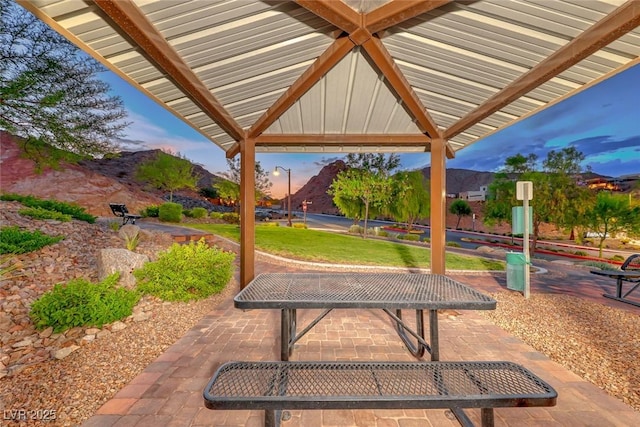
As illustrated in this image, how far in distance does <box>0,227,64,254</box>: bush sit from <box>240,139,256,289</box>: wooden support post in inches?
186

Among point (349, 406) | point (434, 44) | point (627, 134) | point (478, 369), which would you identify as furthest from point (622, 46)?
point (627, 134)

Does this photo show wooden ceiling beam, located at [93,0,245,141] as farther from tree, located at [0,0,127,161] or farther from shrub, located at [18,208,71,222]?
shrub, located at [18,208,71,222]

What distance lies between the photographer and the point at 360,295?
79.2 inches

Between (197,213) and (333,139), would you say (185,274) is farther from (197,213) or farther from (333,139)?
(197,213)

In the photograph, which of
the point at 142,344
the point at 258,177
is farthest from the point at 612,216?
the point at 258,177

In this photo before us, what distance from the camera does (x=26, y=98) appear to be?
5.62m

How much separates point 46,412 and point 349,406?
93.3 inches

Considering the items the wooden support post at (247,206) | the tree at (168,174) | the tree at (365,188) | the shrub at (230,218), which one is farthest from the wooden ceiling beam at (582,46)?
the tree at (168,174)

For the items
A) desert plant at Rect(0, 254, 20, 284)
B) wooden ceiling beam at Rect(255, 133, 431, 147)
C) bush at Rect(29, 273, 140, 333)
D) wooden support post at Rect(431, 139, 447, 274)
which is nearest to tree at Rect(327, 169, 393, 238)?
wooden ceiling beam at Rect(255, 133, 431, 147)

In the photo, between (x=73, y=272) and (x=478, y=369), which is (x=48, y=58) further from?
(x=478, y=369)

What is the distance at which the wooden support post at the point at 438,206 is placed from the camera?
12.5 ft

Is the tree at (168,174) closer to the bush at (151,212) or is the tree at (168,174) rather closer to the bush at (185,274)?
the bush at (151,212)

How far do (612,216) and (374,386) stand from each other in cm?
1742

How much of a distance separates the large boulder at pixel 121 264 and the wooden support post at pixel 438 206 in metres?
5.11
